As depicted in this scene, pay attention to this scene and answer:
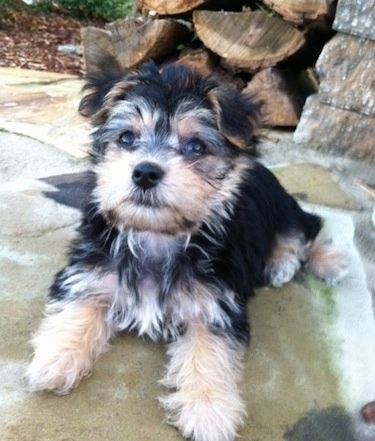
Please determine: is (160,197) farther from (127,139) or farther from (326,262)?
(326,262)

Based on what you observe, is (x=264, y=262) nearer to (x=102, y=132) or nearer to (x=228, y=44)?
(x=102, y=132)

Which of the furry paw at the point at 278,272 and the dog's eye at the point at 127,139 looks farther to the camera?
the furry paw at the point at 278,272

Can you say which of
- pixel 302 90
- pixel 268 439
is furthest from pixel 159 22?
pixel 268 439

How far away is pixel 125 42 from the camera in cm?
568

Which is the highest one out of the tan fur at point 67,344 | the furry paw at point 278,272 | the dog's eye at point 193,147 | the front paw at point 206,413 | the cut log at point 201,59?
the dog's eye at point 193,147

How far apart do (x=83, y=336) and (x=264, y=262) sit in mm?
1225

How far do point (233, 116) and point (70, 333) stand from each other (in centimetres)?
124

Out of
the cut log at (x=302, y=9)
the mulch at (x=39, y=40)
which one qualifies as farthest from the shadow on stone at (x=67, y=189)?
the mulch at (x=39, y=40)

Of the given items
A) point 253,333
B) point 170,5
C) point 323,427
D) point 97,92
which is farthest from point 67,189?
point 323,427

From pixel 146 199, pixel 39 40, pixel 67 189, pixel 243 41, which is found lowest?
pixel 39 40

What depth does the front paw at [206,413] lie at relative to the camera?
2.46 meters

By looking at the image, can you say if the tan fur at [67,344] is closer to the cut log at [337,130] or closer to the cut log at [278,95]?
the cut log at [337,130]

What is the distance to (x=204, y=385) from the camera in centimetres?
262

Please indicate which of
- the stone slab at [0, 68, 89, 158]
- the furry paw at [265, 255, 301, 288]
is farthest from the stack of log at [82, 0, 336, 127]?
the furry paw at [265, 255, 301, 288]
